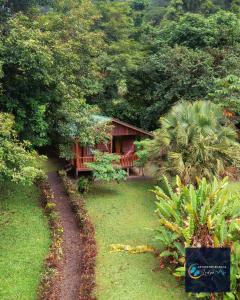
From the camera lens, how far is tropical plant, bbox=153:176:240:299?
11758 millimetres

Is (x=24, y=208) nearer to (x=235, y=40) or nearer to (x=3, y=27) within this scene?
(x=3, y=27)

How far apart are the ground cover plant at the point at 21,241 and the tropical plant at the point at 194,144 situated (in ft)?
18.8

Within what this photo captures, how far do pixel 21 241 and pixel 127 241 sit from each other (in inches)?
154

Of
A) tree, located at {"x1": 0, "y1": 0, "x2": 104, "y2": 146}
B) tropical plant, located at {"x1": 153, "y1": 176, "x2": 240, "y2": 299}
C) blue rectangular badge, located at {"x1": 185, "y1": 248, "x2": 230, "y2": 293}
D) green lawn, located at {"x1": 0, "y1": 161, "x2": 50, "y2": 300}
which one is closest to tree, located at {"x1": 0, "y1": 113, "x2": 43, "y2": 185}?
green lawn, located at {"x1": 0, "y1": 161, "x2": 50, "y2": 300}

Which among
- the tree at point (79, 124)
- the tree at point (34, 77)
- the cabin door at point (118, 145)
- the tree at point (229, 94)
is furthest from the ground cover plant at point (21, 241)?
the tree at point (229, 94)

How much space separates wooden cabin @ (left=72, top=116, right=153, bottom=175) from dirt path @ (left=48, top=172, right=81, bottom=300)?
175 centimetres

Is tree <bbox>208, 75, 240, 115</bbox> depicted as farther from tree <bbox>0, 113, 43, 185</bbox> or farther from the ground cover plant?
tree <bbox>0, 113, 43, 185</bbox>

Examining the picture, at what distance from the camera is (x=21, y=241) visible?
598 inches

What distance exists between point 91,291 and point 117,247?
2984 millimetres

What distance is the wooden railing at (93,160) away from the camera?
864 inches

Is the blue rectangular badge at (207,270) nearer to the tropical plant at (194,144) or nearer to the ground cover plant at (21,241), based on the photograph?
the ground cover plant at (21,241)

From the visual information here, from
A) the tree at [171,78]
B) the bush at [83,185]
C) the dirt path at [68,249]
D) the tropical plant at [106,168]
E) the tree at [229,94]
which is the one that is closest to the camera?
the dirt path at [68,249]

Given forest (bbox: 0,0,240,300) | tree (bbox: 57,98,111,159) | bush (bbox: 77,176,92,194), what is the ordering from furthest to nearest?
bush (bbox: 77,176,92,194) → tree (bbox: 57,98,111,159) → forest (bbox: 0,0,240,300)

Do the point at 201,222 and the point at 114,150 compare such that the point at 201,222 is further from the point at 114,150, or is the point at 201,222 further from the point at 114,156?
the point at 114,150
